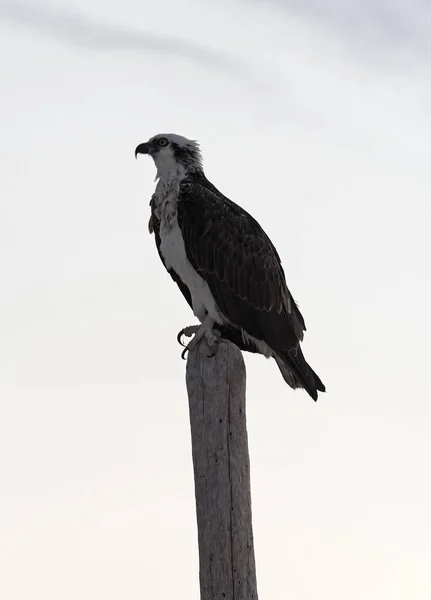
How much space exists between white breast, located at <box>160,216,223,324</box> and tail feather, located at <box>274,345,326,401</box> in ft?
2.48

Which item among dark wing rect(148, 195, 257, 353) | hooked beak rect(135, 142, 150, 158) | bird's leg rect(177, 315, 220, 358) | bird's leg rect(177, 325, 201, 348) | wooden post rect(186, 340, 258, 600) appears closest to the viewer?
wooden post rect(186, 340, 258, 600)

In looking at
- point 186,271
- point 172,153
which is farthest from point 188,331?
point 172,153

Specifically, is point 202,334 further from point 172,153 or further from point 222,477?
point 172,153

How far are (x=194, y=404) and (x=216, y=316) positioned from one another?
7.76 ft

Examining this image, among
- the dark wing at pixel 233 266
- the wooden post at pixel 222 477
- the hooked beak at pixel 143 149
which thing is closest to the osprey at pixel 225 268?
the dark wing at pixel 233 266

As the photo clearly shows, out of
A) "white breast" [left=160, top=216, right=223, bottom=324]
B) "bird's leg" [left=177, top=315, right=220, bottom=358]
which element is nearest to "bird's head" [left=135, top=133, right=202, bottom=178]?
"white breast" [left=160, top=216, right=223, bottom=324]

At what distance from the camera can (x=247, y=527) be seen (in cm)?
684

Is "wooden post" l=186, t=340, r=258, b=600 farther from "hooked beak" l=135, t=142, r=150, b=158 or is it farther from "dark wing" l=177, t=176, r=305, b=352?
"hooked beak" l=135, t=142, r=150, b=158

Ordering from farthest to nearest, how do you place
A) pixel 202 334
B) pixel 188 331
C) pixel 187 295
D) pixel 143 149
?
1. pixel 143 149
2. pixel 187 295
3. pixel 188 331
4. pixel 202 334

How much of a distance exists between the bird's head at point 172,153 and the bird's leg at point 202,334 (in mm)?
1681

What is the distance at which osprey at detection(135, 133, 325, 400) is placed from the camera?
365 inches

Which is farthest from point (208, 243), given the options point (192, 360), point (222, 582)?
point (222, 582)

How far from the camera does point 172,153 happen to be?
9.95m

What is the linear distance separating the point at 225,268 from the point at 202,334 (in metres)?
1.53
